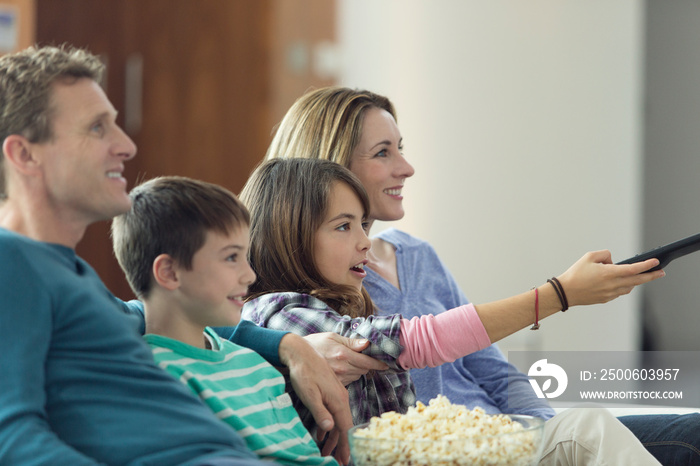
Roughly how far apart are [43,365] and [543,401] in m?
1.13

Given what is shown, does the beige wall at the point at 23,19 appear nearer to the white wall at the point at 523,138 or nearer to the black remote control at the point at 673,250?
the white wall at the point at 523,138

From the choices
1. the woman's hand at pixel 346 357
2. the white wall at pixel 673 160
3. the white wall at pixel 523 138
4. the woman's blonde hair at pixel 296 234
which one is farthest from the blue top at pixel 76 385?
the white wall at pixel 673 160

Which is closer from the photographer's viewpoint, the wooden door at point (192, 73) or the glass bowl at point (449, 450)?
the glass bowl at point (449, 450)

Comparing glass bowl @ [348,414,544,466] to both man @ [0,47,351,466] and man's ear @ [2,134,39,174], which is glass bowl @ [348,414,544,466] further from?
man's ear @ [2,134,39,174]

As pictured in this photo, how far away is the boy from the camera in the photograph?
Answer: 3.16 ft

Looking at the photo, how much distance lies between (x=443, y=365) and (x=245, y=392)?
0.70 metres

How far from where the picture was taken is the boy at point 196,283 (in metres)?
0.96

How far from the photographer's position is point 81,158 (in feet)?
2.86

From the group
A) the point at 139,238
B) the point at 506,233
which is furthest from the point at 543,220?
the point at 139,238

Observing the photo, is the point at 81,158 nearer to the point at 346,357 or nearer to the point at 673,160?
the point at 346,357

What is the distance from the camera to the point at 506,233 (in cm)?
330

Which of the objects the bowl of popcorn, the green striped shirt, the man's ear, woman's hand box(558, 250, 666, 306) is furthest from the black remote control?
the man's ear

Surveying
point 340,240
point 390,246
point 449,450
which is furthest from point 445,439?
point 390,246

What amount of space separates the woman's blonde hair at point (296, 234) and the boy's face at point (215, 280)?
323 mm
